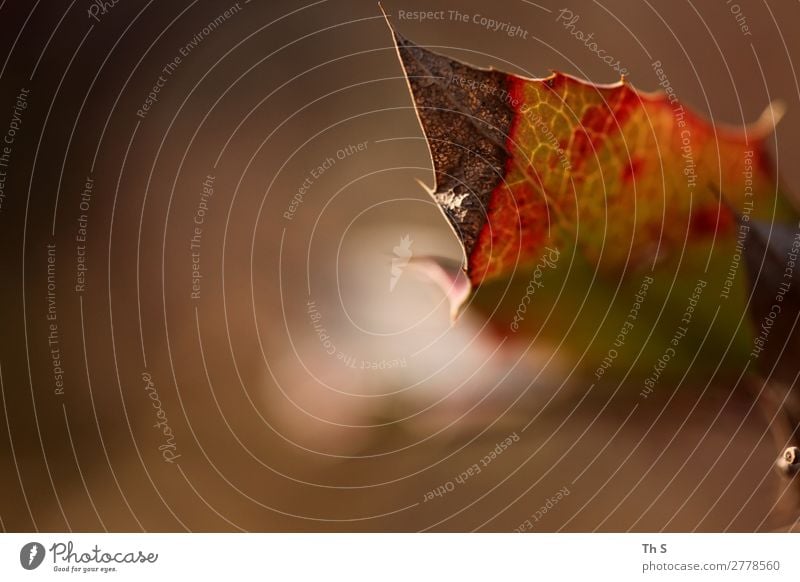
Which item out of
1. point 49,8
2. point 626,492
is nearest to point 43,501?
point 49,8

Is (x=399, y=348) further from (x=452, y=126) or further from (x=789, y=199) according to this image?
(x=789, y=199)
